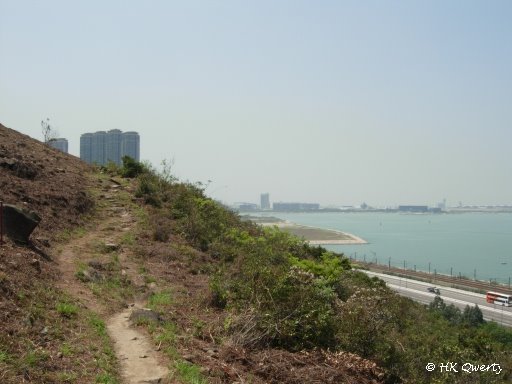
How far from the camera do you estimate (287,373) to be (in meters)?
5.35

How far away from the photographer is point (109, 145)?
33281mm

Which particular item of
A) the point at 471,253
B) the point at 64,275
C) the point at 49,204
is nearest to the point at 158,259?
the point at 64,275

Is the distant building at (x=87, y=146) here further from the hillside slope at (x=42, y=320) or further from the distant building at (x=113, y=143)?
the hillside slope at (x=42, y=320)

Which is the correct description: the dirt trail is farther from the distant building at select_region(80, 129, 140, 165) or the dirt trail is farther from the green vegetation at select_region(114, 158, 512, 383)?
the distant building at select_region(80, 129, 140, 165)

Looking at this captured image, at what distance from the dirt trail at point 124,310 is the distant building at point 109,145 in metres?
20.3

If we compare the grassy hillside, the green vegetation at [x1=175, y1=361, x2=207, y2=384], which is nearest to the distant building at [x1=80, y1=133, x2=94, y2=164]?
the grassy hillside

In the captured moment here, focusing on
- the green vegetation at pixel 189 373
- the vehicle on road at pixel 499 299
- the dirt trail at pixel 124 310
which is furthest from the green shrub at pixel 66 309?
the vehicle on road at pixel 499 299

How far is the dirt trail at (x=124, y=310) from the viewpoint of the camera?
16.1 ft

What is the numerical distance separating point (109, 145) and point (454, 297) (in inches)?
A: 1594

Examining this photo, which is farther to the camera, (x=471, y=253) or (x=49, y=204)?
(x=471, y=253)

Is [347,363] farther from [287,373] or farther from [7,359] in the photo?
[7,359]

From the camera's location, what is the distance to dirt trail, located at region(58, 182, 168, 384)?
4.89 m

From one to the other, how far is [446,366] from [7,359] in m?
5.98

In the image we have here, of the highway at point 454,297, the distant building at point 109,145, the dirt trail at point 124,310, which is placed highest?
the distant building at point 109,145
